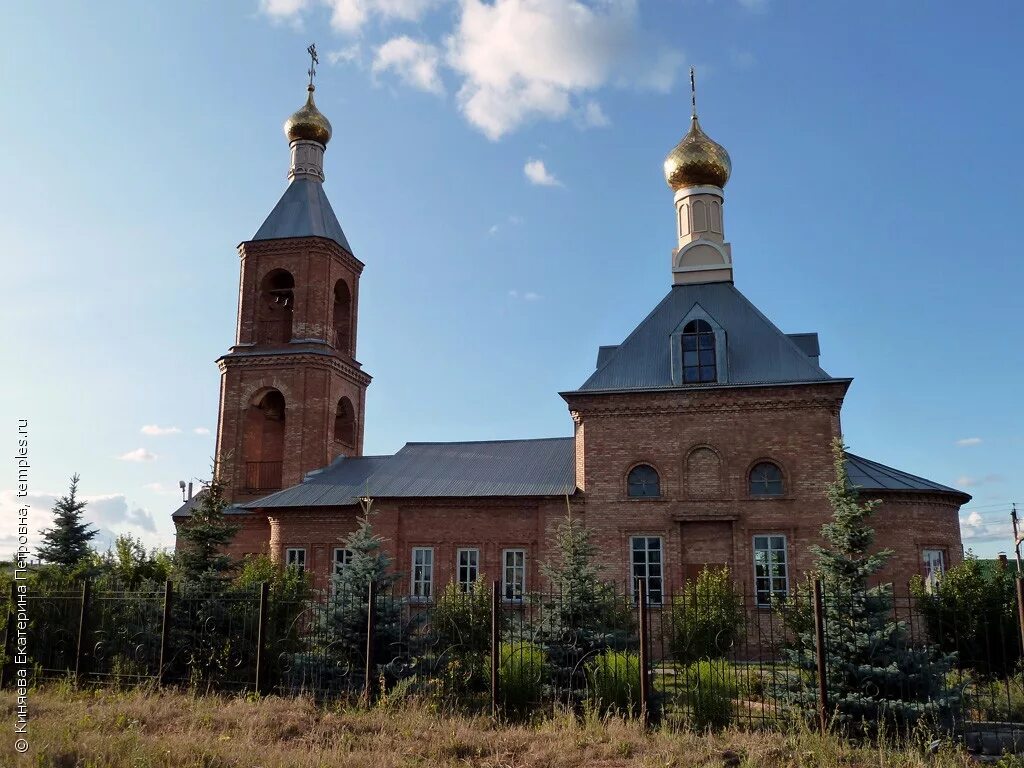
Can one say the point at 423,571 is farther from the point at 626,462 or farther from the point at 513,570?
the point at 626,462

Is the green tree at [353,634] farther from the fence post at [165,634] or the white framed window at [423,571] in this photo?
the white framed window at [423,571]

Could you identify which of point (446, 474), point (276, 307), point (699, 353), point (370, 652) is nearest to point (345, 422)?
point (276, 307)

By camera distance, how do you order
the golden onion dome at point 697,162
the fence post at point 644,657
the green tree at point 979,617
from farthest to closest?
the golden onion dome at point 697,162 < the green tree at point 979,617 < the fence post at point 644,657

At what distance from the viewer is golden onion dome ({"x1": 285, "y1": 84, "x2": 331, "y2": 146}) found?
25547mm

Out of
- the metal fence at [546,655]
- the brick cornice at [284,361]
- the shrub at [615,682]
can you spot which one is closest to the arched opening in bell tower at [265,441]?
the brick cornice at [284,361]

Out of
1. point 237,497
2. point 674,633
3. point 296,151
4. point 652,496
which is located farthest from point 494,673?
point 296,151

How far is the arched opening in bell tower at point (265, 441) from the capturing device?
2316 centimetres

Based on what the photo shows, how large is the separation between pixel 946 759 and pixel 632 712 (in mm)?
3169

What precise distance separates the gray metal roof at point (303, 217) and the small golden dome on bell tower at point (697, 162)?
9.88 meters

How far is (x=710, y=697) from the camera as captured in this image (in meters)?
9.47

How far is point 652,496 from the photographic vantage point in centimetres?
1820

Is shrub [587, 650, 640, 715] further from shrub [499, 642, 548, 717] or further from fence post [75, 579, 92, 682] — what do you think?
fence post [75, 579, 92, 682]

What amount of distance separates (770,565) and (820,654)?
9094 mm

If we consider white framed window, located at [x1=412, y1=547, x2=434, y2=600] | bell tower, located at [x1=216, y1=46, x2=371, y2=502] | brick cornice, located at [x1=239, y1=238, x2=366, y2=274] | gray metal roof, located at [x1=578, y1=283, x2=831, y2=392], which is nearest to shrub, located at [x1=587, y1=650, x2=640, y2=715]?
gray metal roof, located at [x1=578, y1=283, x2=831, y2=392]
